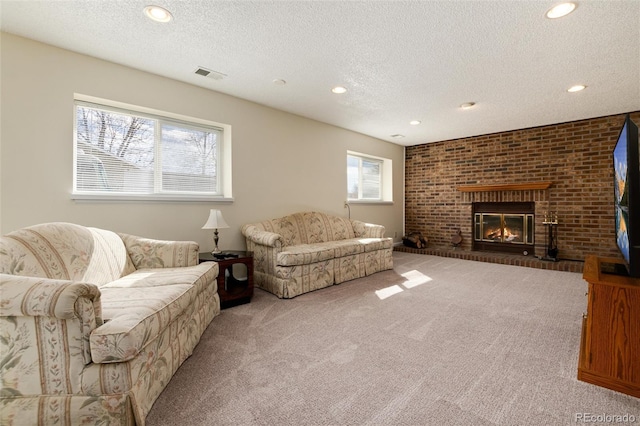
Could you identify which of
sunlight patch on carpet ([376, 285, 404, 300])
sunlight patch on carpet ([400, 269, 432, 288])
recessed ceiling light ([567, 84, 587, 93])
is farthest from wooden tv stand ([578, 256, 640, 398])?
recessed ceiling light ([567, 84, 587, 93])

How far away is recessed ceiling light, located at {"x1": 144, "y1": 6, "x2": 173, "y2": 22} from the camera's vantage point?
6.63 ft

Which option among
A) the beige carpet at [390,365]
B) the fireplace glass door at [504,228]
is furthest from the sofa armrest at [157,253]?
the fireplace glass door at [504,228]

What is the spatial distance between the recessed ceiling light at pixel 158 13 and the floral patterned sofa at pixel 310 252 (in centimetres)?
211

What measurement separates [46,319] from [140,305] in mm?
367

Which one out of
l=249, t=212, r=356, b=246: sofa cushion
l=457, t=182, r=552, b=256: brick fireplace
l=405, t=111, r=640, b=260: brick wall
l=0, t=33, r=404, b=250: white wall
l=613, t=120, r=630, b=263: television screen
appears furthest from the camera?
l=457, t=182, r=552, b=256: brick fireplace

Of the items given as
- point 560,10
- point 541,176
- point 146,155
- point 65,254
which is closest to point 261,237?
point 146,155

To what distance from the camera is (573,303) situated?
9.53 feet

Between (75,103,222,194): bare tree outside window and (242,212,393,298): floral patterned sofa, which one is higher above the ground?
(75,103,222,194): bare tree outside window

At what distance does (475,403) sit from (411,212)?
5.53 m

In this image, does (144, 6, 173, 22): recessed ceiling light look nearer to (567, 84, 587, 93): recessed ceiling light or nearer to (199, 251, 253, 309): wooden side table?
(199, 251, 253, 309): wooden side table

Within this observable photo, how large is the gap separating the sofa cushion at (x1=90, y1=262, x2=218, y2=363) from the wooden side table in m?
0.37

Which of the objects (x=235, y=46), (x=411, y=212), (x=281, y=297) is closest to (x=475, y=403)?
(x=281, y=297)

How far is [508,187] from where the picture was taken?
5207mm

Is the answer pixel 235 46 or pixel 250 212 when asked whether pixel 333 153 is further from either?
pixel 235 46
